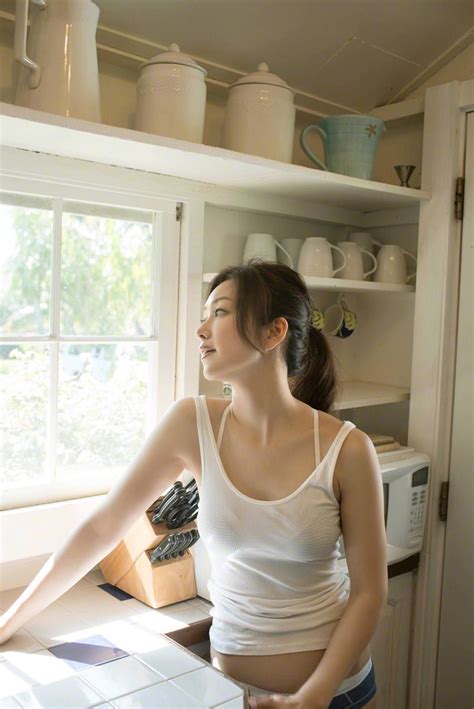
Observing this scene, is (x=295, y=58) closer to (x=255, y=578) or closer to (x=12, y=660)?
(x=255, y=578)

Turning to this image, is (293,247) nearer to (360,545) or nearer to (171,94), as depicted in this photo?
(171,94)

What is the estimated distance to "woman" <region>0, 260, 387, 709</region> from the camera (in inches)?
54.0

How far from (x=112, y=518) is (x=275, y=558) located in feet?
1.08

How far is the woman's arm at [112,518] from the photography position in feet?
4.58

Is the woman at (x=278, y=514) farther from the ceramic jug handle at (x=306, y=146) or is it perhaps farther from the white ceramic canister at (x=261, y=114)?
the ceramic jug handle at (x=306, y=146)

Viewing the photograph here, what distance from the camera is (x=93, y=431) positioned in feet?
6.18

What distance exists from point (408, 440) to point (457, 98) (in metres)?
1.03

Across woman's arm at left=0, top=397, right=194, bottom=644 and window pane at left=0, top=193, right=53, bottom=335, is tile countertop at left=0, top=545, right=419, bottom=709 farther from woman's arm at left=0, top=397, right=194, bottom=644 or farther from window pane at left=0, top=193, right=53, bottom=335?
window pane at left=0, top=193, right=53, bottom=335

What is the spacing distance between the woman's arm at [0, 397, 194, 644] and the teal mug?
905 millimetres

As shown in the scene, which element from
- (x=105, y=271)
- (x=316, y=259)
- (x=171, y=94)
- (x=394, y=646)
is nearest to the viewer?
(x=171, y=94)

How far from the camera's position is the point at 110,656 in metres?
1.38

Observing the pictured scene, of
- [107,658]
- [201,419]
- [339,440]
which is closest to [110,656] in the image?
[107,658]

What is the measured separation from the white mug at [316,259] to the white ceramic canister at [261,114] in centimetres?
35

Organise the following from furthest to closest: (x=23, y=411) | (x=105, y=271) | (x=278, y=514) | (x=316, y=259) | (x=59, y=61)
Result: (x=316, y=259)
(x=105, y=271)
(x=23, y=411)
(x=59, y=61)
(x=278, y=514)
